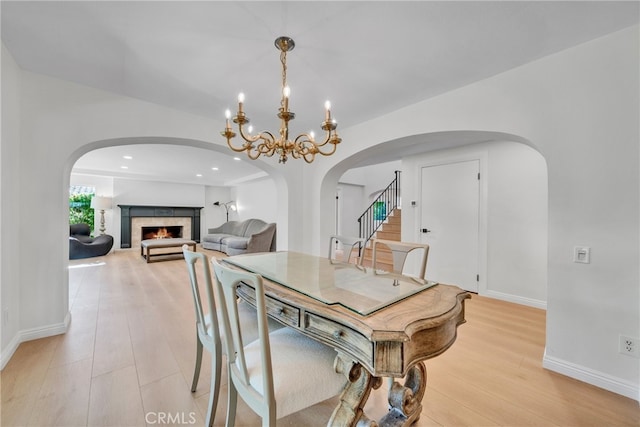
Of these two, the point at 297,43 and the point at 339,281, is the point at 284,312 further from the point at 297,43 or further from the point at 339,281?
the point at 297,43

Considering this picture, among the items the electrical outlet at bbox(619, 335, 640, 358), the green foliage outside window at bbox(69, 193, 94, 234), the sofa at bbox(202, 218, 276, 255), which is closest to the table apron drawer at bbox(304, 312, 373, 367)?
the electrical outlet at bbox(619, 335, 640, 358)

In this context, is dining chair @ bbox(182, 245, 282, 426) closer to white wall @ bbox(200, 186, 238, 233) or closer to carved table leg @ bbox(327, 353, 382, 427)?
carved table leg @ bbox(327, 353, 382, 427)

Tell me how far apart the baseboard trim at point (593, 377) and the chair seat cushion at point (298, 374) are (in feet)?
5.88

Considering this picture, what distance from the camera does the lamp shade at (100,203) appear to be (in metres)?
6.81

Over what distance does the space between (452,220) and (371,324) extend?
3515mm

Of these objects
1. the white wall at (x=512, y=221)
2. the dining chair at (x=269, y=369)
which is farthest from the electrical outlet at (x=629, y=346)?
the dining chair at (x=269, y=369)

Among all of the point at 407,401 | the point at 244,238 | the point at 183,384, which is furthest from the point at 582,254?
the point at 244,238

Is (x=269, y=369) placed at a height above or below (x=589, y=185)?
below

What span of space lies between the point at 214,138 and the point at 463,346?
339 centimetres

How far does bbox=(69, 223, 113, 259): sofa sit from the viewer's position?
19.0 feet

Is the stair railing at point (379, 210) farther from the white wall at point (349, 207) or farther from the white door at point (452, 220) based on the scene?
the white door at point (452, 220)

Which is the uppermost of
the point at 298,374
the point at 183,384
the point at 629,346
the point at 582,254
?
the point at 582,254

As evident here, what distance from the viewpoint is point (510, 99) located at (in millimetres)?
2104

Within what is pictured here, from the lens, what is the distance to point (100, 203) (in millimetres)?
6859
